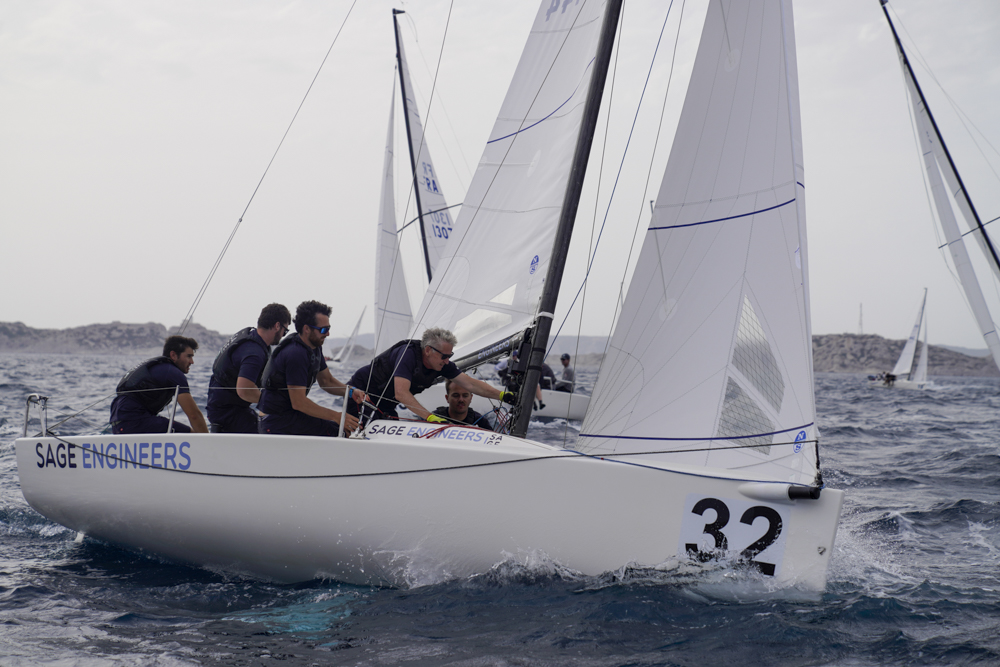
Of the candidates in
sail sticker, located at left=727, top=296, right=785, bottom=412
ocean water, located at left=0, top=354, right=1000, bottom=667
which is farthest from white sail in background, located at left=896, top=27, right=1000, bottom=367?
sail sticker, located at left=727, top=296, right=785, bottom=412

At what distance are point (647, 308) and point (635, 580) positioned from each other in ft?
4.39

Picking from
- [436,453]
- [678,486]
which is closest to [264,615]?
[436,453]

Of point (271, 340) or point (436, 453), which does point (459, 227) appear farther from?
point (436, 453)

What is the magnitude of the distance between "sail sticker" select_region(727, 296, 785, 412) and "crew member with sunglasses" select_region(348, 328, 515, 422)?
125cm

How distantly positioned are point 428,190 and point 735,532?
1077cm

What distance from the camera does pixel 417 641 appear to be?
2.92 metres

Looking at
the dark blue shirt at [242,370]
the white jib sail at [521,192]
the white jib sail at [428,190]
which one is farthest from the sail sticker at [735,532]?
the white jib sail at [428,190]

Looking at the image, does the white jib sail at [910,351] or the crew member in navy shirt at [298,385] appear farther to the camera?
the white jib sail at [910,351]

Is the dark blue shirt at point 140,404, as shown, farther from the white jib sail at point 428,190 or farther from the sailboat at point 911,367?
the sailboat at point 911,367

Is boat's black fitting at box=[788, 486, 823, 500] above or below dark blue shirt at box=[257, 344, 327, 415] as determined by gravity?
below

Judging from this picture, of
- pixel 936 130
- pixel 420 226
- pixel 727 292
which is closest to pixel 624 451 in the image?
pixel 727 292

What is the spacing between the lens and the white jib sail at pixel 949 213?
26.1ft

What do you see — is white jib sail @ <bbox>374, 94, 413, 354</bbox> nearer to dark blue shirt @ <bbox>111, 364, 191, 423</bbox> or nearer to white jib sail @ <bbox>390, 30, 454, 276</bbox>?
white jib sail @ <bbox>390, 30, 454, 276</bbox>

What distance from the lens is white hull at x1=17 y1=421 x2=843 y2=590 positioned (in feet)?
10.6
